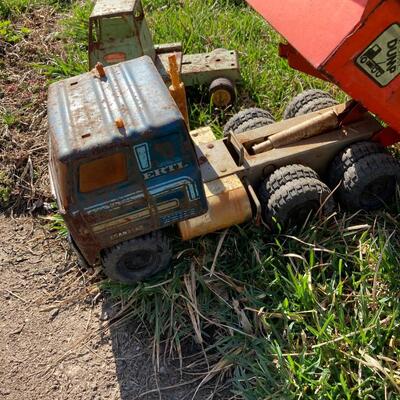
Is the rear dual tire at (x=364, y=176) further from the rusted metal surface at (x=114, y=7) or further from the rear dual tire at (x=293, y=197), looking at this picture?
the rusted metal surface at (x=114, y=7)

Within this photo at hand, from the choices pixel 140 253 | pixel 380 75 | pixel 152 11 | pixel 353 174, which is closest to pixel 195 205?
pixel 140 253

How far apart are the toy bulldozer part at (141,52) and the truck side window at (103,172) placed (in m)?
2.31

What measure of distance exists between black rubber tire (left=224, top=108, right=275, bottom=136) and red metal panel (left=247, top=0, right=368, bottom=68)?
102 cm

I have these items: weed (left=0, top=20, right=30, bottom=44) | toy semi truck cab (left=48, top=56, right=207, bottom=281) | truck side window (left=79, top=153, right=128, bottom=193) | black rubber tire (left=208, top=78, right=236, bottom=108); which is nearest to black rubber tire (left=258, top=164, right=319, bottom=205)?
toy semi truck cab (left=48, top=56, right=207, bottom=281)

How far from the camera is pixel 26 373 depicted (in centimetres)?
397

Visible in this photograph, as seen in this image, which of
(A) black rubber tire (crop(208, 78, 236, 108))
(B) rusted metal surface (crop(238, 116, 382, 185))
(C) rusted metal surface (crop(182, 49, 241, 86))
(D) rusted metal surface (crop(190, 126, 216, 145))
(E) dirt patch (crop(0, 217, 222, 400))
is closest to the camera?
(E) dirt patch (crop(0, 217, 222, 400))

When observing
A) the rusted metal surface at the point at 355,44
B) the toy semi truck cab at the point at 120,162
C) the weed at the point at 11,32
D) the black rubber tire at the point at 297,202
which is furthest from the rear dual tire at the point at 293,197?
the weed at the point at 11,32

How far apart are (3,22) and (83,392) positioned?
18.7 feet

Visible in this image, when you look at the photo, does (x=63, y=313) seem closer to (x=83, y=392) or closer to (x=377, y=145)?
(x=83, y=392)

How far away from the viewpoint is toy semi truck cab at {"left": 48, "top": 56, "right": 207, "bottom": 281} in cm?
341

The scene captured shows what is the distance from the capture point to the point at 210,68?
5.82 meters

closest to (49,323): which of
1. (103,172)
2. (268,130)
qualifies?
(103,172)

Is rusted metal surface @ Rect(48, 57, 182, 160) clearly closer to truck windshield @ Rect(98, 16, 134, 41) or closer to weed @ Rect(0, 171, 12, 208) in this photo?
truck windshield @ Rect(98, 16, 134, 41)

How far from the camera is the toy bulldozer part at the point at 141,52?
17.8 ft
